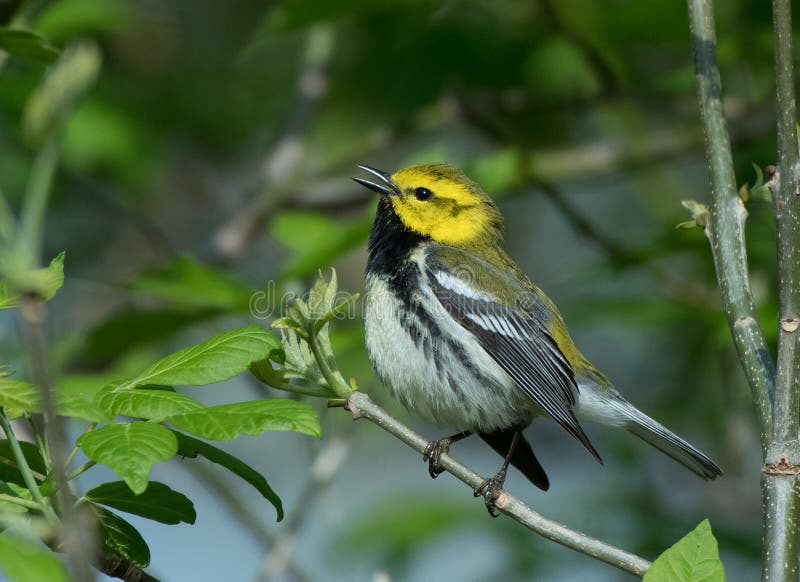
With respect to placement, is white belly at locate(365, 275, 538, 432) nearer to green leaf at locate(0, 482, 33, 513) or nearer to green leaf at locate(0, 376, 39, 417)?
green leaf at locate(0, 482, 33, 513)

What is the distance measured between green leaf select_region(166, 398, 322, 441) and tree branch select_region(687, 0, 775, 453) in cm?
82

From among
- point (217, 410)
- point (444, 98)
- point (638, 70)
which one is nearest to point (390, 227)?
point (444, 98)

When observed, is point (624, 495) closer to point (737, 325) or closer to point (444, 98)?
point (444, 98)

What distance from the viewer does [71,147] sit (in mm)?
5789

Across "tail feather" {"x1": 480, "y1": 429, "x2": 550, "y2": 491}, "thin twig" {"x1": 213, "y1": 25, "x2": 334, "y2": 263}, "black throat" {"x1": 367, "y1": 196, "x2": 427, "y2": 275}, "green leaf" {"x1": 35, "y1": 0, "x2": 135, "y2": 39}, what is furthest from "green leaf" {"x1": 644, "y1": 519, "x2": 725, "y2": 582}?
"green leaf" {"x1": 35, "y1": 0, "x2": 135, "y2": 39}


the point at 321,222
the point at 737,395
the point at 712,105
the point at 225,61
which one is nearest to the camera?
the point at 712,105

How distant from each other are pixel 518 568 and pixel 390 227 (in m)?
1.61

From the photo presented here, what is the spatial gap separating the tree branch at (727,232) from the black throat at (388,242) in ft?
6.06

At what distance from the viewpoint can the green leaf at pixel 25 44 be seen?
2246 millimetres

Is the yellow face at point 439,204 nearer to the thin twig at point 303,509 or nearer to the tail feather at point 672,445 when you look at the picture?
the tail feather at point 672,445

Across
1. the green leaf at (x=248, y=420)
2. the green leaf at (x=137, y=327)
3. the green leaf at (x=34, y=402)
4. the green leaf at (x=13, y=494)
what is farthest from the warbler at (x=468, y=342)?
the green leaf at (x=34, y=402)

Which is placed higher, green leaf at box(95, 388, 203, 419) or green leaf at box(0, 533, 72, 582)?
green leaf at box(95, 388, 203, 419)

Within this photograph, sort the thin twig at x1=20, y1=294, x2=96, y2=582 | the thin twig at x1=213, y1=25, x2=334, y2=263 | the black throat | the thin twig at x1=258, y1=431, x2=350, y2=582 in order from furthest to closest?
the thin twig at x1=213, y1=25, x2=334, y2=263, the black throat, the thin twig at x1=258, y1=431, x2=350, y2=582, the thin twig at x1=20, y1=294, x2=96, y2=582

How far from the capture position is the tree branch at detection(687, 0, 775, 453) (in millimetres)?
1979
